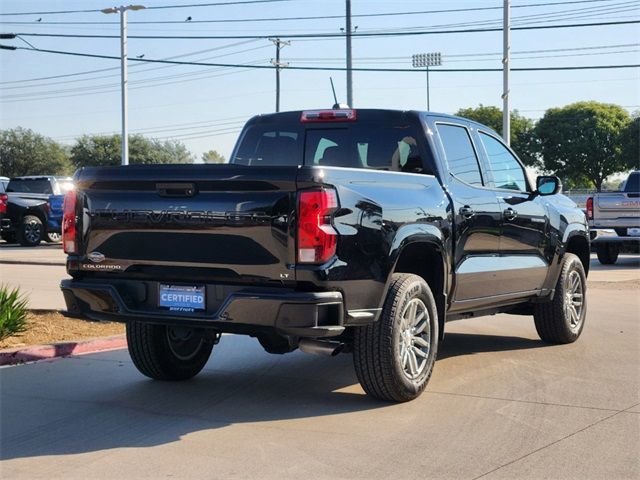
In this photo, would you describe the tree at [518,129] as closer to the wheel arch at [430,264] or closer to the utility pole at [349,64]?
the utility pole at [349,64]

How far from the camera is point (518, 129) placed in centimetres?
8906

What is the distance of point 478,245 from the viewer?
702 centimetres

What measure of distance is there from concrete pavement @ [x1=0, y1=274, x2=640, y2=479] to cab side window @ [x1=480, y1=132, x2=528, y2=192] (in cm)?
162

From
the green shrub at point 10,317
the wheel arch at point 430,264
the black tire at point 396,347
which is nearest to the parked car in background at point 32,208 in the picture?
the green shrub at point 10,317

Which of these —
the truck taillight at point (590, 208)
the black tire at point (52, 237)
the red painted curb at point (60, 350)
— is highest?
the truck taillight at point (590, 208)

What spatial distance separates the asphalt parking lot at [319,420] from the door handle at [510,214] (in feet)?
4.33

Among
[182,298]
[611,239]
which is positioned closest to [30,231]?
[611,239]

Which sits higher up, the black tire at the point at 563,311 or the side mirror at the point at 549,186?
the side mirror at the point at 549,186

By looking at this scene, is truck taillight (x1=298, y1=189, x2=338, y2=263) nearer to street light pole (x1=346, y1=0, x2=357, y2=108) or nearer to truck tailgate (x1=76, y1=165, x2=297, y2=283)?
truck tailgate (x1=76, y1=165, x2=297, y2=283)

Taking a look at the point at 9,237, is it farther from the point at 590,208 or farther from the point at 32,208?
the point at 590,208

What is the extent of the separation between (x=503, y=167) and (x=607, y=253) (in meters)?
→ 12.7

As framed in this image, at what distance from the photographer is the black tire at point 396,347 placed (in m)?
5.77

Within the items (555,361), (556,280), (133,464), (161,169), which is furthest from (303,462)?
(556,280)

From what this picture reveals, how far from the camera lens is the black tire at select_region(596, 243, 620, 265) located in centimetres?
1938
